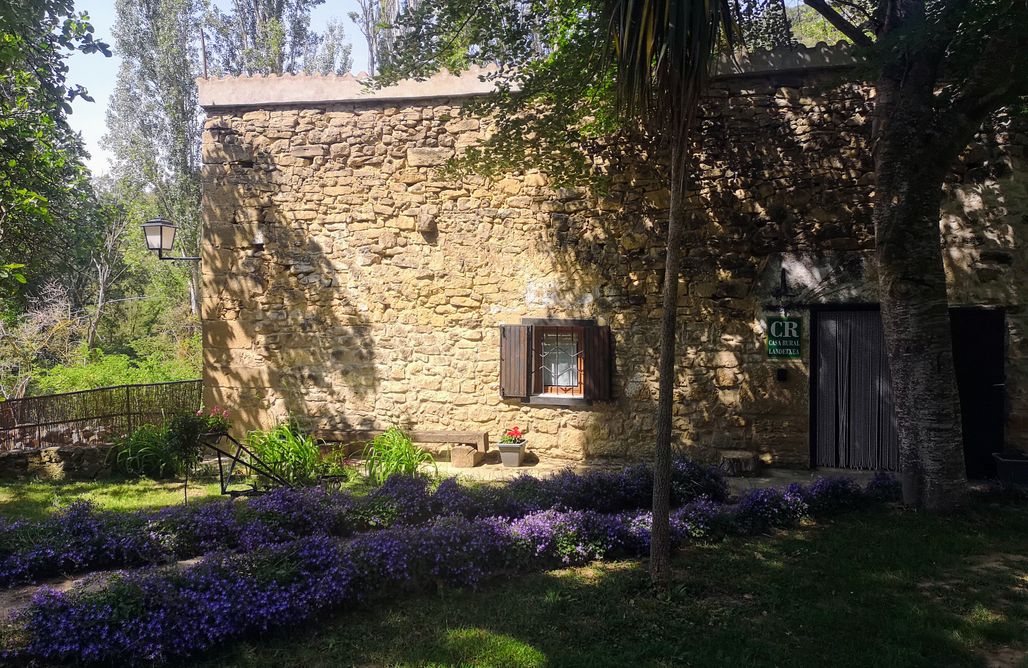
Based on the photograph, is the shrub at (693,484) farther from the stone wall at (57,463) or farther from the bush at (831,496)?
the stone wall at (57,463)

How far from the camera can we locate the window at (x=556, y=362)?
825 centimetres

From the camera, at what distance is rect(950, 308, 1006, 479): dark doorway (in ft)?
23.4

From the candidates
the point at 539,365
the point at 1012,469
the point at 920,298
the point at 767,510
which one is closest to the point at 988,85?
the point at 920,298

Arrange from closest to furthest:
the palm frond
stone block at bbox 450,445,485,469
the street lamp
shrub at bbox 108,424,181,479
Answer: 1. the palm frond
2. shrub at bbox 108,424,181,479
3. stone block at bbox 450,445,485,469
4. the street lamp

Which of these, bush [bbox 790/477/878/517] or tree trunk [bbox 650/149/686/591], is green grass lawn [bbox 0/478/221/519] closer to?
tree trunk [bbox 650/149/686/591]

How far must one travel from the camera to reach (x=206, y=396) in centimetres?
936

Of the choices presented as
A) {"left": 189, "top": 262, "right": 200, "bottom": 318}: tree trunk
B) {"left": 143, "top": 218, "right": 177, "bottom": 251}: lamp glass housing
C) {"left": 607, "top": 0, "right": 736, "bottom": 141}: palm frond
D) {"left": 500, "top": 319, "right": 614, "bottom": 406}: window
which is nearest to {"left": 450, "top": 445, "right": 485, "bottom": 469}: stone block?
{"left": 500, "top": 319, "right": 614, "bottom": 406}: window

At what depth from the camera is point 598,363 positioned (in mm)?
8234

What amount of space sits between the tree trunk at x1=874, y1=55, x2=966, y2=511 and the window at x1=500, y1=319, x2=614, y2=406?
325 centimetres

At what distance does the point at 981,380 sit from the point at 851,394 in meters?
1.26

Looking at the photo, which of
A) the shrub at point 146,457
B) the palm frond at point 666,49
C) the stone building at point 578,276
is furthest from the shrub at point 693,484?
the shrub at point 146,457

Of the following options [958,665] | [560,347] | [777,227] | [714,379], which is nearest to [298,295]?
A: [560,347]

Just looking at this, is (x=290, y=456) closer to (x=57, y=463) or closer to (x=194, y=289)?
(x=57, y=463)

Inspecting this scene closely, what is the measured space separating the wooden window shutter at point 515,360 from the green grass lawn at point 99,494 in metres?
3.52
